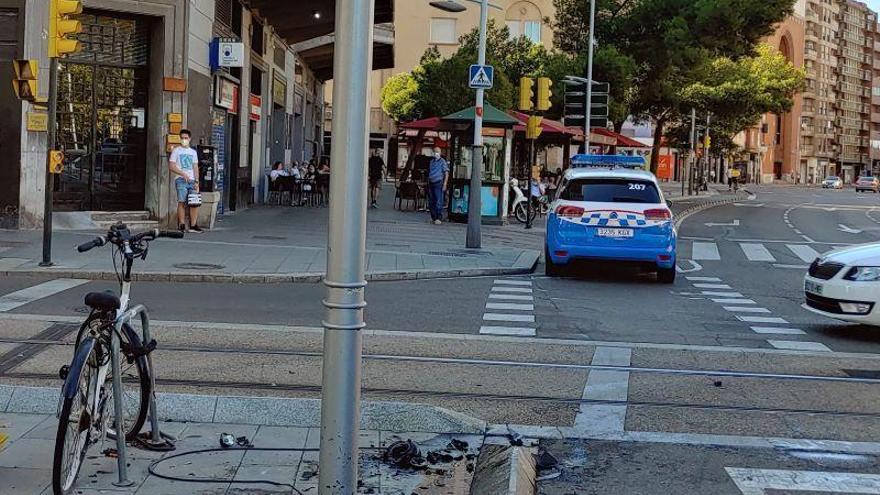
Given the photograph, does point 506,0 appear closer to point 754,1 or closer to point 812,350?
point 754,1

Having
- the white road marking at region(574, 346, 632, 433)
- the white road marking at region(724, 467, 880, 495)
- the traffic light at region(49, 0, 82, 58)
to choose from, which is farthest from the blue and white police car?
the white road marking at region(724, 467, 880, 495)

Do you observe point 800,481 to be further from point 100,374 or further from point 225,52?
point 225,52

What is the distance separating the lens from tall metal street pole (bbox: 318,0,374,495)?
4.31m

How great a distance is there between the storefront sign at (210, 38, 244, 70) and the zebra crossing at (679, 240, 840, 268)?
994 cm

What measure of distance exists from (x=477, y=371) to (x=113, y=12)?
44.6 ft

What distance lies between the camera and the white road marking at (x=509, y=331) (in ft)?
33.1

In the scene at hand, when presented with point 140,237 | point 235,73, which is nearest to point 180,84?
point 235,73

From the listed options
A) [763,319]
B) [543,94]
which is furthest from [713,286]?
[543,94]

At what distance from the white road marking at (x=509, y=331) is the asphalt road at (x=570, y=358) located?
0.07 feet

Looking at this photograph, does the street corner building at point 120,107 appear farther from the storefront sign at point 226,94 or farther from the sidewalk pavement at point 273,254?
the sidewalk pavement at point 273,254

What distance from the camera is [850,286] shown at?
33.2 feet

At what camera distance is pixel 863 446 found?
20.4 feet

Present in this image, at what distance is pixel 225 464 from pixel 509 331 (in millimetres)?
5261

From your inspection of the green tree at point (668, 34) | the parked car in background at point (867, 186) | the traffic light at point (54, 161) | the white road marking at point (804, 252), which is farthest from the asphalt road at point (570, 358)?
the parked car in background at point (867, 186)
